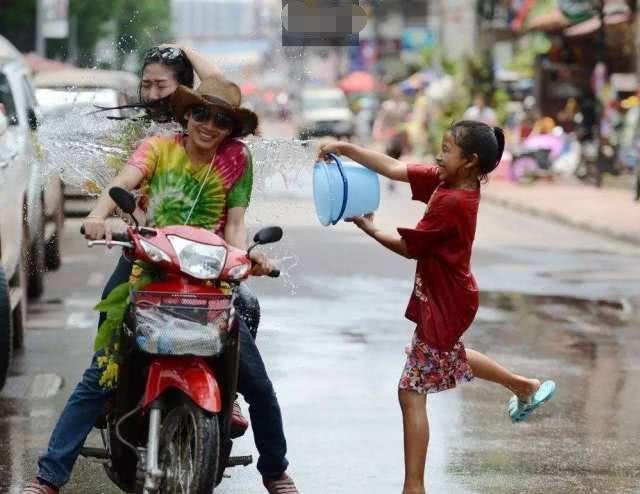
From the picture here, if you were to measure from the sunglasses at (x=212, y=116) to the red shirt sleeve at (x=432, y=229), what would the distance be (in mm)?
791

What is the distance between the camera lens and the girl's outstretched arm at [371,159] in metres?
6.74

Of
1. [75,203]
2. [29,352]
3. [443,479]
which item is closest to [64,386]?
[29,352]

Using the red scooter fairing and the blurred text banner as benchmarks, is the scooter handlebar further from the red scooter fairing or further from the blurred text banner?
the blurred text banner

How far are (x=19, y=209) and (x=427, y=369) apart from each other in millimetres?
5275

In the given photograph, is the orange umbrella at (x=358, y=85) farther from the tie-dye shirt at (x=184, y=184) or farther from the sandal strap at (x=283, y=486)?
the tie-dye shirt at (x=184, y=184)

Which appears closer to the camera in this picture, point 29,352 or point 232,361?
point 232,361

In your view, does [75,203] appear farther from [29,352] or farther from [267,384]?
[267,384]

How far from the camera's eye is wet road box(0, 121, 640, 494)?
729 centimetres

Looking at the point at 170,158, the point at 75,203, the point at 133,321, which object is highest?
the point at 170,158

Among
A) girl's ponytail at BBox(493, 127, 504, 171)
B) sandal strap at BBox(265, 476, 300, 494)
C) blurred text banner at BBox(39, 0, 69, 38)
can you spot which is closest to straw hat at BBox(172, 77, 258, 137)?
girl's ponytail at BBox(493, 127, 504, 171)

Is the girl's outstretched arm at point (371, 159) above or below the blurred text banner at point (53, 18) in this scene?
below

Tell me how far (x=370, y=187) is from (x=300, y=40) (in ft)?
2.63

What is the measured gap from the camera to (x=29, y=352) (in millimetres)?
10859

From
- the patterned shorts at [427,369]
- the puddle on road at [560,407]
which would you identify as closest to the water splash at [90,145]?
the patterned shorts at [427,369]
